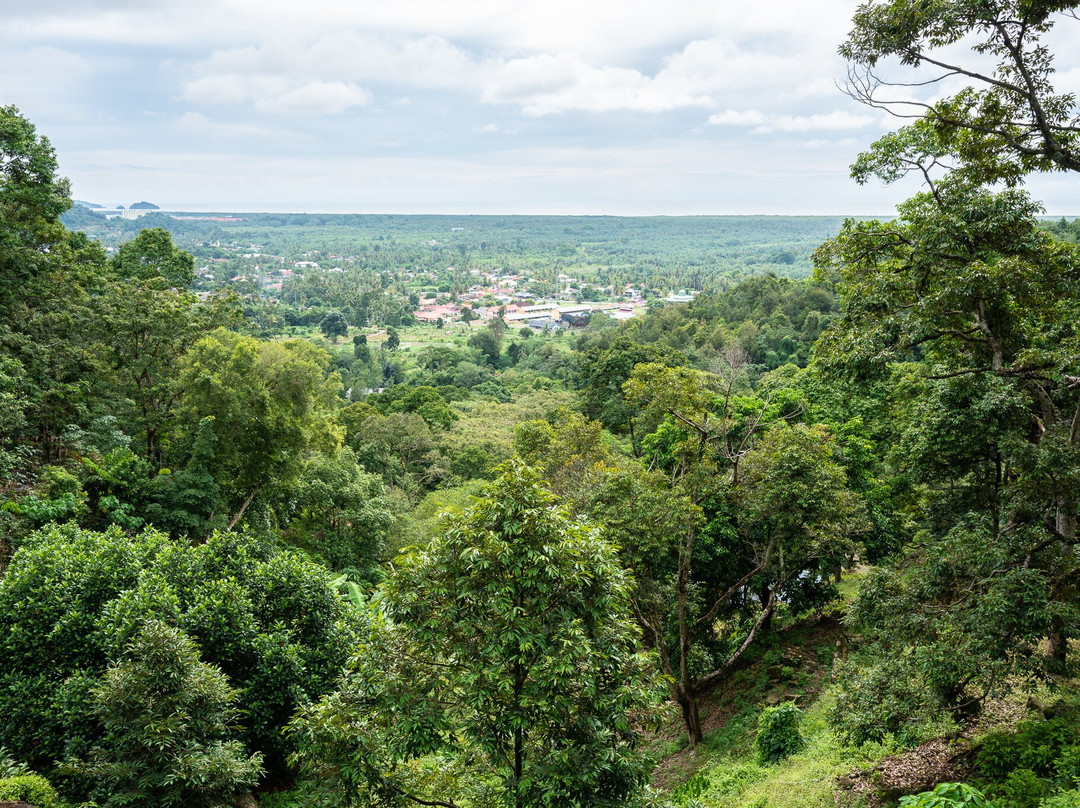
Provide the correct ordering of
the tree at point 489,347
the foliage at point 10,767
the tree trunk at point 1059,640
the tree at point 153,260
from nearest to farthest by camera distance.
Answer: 1. the foliage at point 10,767
2. the tree trunk at point 1059,640
3. the tree at point 153,260
4. the tree at point 489,347

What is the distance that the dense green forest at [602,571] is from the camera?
597cm

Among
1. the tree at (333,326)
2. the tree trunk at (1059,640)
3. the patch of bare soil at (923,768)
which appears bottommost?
the patch of bare soil at (923,768)

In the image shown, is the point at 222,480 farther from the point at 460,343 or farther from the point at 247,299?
the point at 247,299

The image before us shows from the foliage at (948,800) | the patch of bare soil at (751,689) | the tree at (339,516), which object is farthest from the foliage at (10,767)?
the tree at (339,516)

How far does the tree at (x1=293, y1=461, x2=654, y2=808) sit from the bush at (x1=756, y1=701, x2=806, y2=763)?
6.47 meters

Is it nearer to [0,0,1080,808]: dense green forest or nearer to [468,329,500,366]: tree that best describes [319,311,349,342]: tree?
[468,329,500,366]: tree

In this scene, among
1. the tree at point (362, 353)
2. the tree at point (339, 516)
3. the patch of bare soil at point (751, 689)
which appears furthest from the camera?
the tree at point (362, 353)

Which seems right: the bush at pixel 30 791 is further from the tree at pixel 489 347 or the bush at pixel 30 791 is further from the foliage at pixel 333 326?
the foliage at pixel 333 326

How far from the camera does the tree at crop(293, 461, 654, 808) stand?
560cm

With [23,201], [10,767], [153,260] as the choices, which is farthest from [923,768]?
[153,260]

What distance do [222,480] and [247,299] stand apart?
320 ft

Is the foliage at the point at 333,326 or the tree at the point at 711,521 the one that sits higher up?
the foliage at the point at 333,326

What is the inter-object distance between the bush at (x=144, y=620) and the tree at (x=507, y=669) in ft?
10.5

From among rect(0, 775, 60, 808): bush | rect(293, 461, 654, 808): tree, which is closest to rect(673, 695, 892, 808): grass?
rect(293, 461, 654, 808): tree
